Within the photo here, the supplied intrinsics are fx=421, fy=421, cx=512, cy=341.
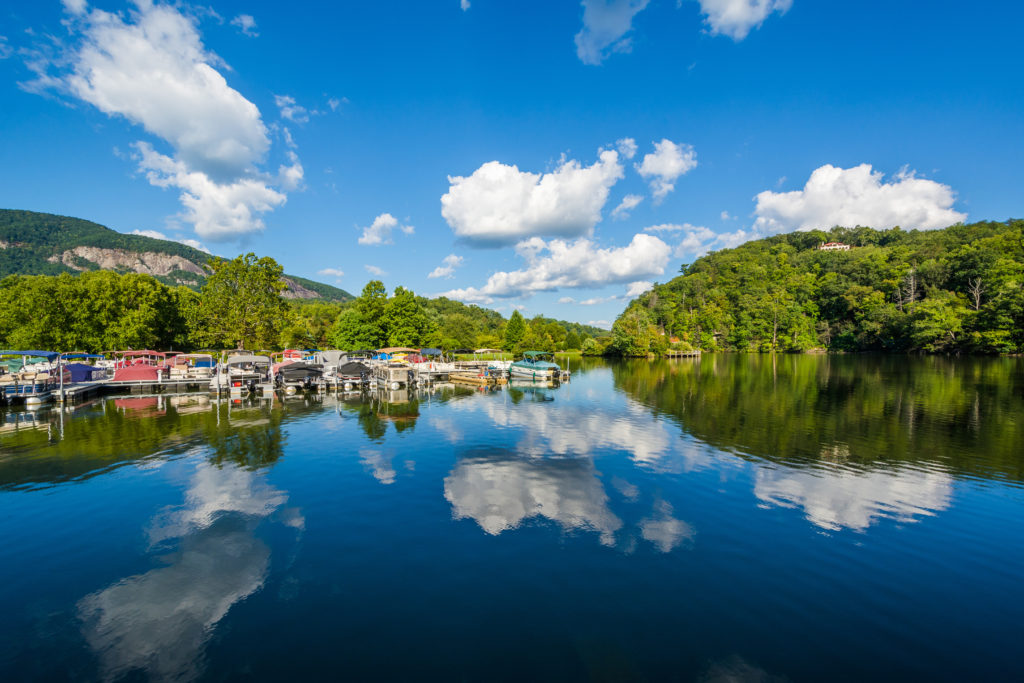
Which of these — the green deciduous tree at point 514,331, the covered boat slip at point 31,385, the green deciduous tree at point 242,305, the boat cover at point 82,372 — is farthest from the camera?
the green deciduous tree at point 514,331

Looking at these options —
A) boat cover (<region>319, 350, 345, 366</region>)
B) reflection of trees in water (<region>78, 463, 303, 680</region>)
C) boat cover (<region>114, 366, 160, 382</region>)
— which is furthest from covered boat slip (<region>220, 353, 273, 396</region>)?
reflection of trees in water (<region>78, 463, 303, 680</region>)

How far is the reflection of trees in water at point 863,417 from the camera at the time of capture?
672 inches

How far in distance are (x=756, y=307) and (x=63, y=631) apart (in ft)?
434

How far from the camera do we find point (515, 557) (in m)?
9.38

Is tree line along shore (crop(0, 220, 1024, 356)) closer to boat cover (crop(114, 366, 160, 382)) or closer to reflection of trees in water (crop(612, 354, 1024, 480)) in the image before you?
boat cover (crop(114, 366, 160, 382))

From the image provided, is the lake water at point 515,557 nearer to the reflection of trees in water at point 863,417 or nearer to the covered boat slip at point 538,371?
the reflection of trees in water at point 863,417

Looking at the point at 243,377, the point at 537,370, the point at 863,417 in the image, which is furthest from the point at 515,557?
the point at 243,377

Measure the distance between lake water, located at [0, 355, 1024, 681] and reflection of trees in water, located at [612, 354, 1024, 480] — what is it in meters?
0.33

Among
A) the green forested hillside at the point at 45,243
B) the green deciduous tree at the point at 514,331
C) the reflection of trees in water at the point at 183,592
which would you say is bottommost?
the reflection of trees in water at the point at 183,592

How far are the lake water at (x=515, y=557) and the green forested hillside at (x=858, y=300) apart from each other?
7721cm

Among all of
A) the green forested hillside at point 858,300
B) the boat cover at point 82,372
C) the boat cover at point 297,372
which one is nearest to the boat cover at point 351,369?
the boat cover at point 297,372

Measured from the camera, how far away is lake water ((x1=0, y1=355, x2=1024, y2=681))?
21.3ft

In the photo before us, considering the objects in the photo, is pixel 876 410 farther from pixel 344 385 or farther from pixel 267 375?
pixel 267 375

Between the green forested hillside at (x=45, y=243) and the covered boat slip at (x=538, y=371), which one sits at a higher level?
the green forested hillside at (x=45, y=243)
